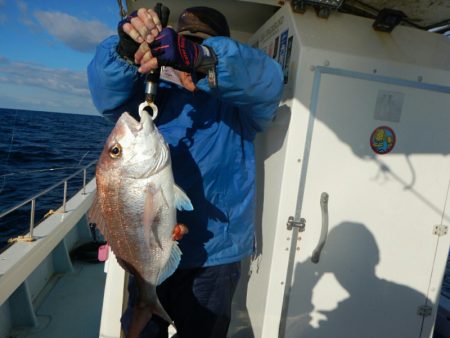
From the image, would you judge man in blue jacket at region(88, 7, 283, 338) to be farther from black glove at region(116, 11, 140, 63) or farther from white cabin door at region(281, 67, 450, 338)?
white cabin door at region(281, 67, 450, 338)

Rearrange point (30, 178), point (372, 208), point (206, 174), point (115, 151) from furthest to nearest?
point (30, 178) < point (372, 208) < point (206, 174) < point (115, 151)

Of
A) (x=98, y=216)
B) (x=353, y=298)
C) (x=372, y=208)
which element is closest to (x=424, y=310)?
(x=353, y=298)

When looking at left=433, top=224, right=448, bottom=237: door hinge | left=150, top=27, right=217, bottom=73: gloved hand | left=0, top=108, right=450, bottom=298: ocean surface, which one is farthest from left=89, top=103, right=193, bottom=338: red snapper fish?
left=0, top=108, right=450, bottom=298: ocean surface

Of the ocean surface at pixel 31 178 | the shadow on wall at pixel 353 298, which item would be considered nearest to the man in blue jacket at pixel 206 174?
the shadow on wall at pixel 353 298

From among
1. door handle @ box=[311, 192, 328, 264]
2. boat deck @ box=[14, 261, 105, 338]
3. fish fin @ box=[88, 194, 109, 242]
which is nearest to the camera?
fish fin @ box=[88, 194, 109, 242]

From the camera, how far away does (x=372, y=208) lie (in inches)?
92.0

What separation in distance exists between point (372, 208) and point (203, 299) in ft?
4.34

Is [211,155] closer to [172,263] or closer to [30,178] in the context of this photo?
[172,263]

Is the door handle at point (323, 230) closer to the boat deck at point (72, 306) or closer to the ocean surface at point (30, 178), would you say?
the boat deck at point (72, 306)

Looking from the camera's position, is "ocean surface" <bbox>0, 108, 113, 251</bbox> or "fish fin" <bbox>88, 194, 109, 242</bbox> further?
"ocean surface" <bbox>0, 108, 113, 251</bbox>

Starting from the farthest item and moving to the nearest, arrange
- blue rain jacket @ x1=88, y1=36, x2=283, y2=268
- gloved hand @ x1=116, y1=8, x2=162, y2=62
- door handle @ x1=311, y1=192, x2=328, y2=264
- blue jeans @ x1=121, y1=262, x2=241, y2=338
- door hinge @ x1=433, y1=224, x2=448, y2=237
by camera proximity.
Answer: door hinge @ x1=433, y1=224, x2=448, y2=237 → door handle @ x1=311, y1=192, x2=328, y2=264 → blue jeans @ x1=121, y1=262, x2=241, y2=338 → blue rain jacket @ x1=88, y1=36, x2=283, y2=268 → gloved hand @ x1=116, y1=8, x2=162, y2=62

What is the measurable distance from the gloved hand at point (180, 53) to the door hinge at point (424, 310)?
2.39 meters

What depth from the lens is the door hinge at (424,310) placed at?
2506 mm

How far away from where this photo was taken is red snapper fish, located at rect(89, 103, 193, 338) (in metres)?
1.58
